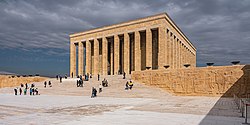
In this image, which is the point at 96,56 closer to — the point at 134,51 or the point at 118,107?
the point at 134,51

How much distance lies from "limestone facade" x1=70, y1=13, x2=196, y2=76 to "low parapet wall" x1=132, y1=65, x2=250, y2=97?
6039mm

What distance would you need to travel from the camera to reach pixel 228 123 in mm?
7656

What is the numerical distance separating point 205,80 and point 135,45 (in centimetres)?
1844

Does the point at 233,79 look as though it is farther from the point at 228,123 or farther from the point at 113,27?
the point at 113,27

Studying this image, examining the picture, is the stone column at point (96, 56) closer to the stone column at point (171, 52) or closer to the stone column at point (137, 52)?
the stone column at point (137, 52)

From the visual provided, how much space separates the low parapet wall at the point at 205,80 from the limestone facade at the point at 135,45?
19.8 ft

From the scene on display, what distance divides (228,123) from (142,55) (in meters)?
34.9

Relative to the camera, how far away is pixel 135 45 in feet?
128

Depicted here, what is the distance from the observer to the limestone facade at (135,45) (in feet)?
120

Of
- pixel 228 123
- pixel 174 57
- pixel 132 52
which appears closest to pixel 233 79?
pixel 228 123

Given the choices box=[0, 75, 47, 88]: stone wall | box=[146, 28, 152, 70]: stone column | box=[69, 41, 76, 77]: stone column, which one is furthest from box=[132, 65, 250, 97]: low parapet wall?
box=[69, 41, 76, 77]: stone column

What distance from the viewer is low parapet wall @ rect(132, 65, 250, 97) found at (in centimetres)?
2080

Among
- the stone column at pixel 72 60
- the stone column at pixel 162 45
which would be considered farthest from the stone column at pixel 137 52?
the stone column at pixel 72 60

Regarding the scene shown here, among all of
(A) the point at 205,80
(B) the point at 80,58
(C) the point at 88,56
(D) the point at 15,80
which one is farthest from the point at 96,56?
(A) the point at 205,80
